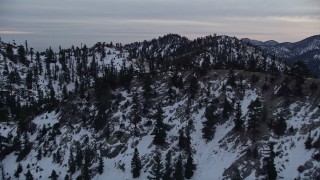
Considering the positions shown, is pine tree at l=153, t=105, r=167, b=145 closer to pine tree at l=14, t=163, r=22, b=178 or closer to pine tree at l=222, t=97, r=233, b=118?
pine tree at l=222, t=97, r=233, b=118

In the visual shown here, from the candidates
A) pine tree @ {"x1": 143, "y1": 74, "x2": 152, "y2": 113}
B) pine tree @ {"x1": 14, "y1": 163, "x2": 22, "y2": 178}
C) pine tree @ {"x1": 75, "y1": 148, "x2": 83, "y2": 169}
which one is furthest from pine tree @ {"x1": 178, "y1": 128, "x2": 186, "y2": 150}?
pine tree @ {"x1": 14, "y1": 163, "x2": 22, "y2": 178}

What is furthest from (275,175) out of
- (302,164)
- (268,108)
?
(268,108)

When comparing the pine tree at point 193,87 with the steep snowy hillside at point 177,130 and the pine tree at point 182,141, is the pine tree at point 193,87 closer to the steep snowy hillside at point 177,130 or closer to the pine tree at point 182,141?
the steep snowy hillside at point 177,130

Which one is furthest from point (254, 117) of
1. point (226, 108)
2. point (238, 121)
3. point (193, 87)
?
point (193, 87)

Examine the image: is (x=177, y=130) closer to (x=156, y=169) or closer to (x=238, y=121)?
(x=156, y=169)

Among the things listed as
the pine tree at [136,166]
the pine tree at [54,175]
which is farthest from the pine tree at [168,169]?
the pine tree at [54,175]

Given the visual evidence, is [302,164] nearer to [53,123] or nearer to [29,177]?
[29,177]

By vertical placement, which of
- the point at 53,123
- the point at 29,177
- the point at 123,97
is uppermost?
the point at 123,97
